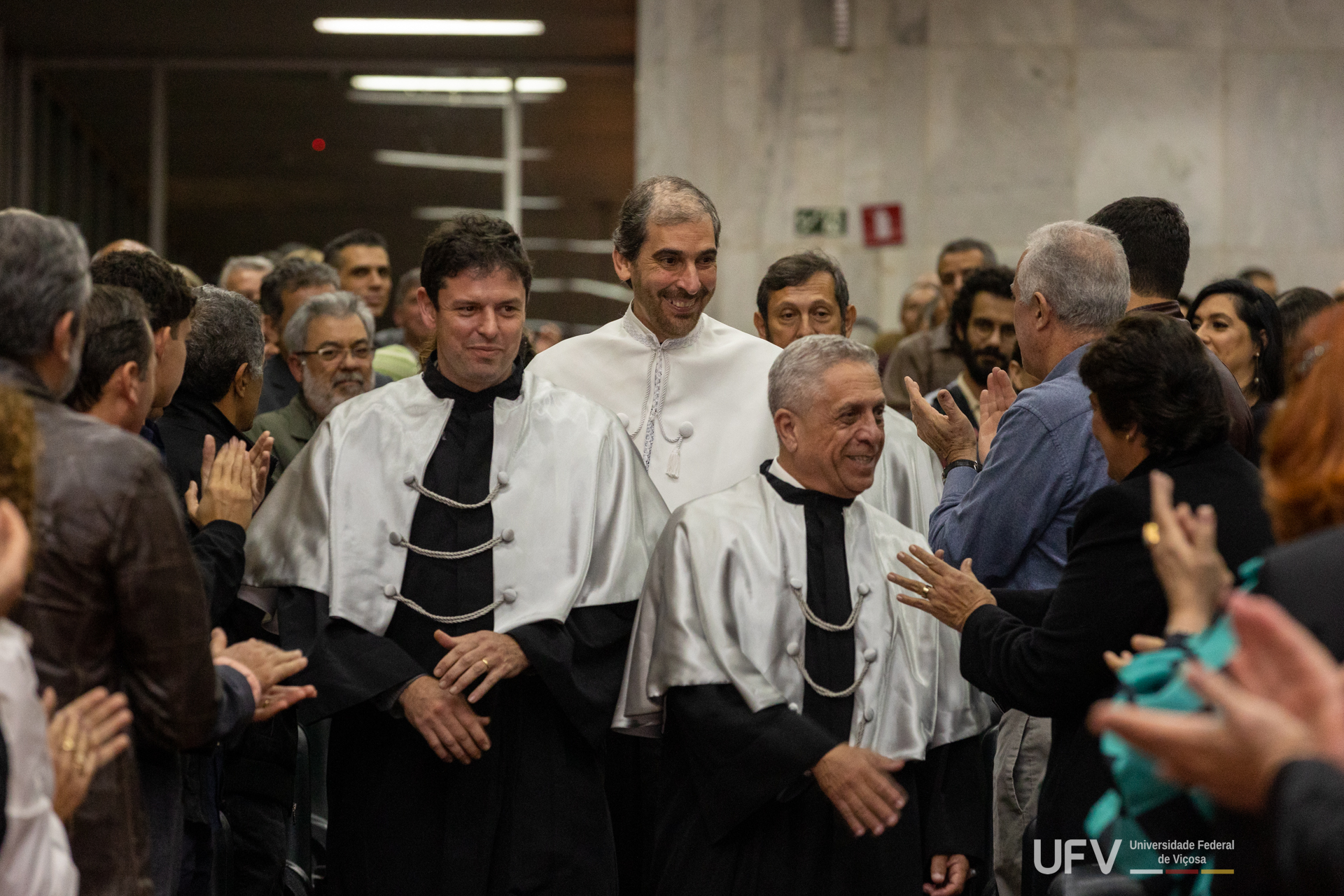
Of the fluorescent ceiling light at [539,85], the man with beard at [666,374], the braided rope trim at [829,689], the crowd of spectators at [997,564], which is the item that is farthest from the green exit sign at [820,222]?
the braided rope trim at [829,689]

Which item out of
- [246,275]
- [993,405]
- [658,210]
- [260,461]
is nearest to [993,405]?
[993,405]

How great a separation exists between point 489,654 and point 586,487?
50cm

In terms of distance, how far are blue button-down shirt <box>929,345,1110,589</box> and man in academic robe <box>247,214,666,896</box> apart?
2.63 feet

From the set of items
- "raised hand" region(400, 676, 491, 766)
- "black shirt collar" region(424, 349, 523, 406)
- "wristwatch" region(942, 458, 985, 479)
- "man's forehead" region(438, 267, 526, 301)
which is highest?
"man's forehead" region(438, 267, 526, 301)

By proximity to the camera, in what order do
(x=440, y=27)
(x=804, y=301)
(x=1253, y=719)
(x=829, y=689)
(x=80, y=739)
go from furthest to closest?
(x=440, y=27), (x=804, y=301), (x=829, y=689), (x=80, y=739), (x=1253, y=719)

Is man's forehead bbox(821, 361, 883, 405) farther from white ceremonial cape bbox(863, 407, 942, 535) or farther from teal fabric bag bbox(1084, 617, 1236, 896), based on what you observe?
teal fabric bag bbox(1084, 617, 1236, 896)

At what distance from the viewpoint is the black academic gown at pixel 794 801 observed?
3275mm

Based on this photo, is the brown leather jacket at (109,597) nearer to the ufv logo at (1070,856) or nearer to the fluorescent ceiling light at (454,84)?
the ufv logo at (1070,856)

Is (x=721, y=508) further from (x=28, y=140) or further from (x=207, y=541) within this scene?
(x=28, y=140)

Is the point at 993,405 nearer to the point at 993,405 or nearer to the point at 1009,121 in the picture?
the point at 993,405

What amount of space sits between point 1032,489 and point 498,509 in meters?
1.26

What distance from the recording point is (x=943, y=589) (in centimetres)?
338

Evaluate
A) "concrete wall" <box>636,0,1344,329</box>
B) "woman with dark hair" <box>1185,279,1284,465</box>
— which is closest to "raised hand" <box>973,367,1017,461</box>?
"woman with dark hair" <box>1185,279,1284,465</box>

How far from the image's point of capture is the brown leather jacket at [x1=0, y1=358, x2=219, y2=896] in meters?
2.43
